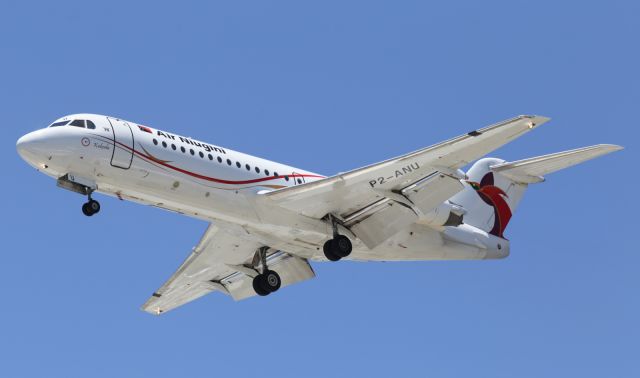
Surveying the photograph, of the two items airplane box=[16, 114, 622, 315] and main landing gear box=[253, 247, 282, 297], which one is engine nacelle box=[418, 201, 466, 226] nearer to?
airplane box=[16, 114, 622, 315]

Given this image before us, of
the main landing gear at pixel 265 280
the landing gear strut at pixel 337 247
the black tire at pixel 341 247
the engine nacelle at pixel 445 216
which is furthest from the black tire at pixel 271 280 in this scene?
the engine nacelle at pixel 445 216

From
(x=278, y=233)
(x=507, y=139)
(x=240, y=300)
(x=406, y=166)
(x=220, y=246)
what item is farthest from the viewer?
(x=240, y=300)

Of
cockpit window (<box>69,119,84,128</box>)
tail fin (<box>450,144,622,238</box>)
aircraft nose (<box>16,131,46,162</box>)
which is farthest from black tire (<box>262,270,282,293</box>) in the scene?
aircraft nose (<box>16,131,46,162</box>)

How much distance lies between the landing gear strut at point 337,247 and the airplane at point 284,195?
0.10ft

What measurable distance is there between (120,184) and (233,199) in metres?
3.16

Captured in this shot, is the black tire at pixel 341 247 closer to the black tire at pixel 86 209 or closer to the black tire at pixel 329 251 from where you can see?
the black tire at pixel 329 251

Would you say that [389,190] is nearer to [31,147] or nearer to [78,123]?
[78,123]

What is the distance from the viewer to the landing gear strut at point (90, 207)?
27.7m

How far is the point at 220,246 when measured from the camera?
33094 mm

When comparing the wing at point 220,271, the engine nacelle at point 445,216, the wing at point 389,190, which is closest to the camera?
the wing at point 389,190

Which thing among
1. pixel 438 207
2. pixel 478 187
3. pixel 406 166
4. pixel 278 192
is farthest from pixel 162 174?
pixel 478 187

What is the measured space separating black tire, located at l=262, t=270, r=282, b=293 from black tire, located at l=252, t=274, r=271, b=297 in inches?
3.7

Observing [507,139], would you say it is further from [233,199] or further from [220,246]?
[220,246]

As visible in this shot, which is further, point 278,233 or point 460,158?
point 278,233
